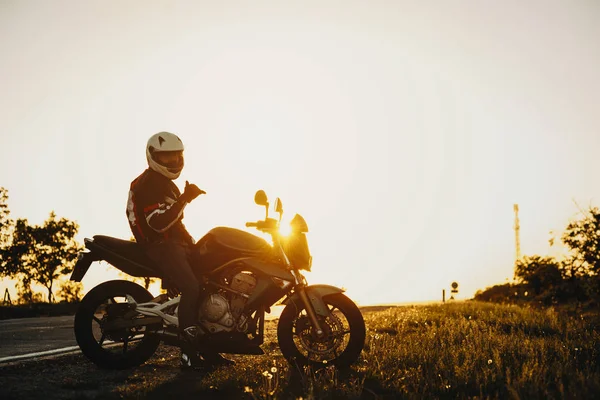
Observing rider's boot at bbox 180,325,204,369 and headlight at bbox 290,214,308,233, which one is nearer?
rider's boot at bbox 180,325,204,369

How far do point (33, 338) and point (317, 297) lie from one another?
5.96 metres

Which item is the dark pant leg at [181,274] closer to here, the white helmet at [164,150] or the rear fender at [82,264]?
the rear fender at [82,264]

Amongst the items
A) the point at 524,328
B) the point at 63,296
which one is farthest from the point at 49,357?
the point at 63,296

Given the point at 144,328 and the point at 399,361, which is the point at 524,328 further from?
the point at 144,328

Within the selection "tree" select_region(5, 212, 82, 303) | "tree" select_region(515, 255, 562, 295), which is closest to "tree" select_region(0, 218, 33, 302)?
"tree" select_region(5, 212, 82, 303)

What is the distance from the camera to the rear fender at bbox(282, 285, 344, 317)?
262 inches

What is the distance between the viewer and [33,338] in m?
10.0

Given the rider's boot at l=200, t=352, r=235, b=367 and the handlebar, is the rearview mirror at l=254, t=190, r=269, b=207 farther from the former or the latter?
the rider's boot at l=200, t=352, r=235, b=367

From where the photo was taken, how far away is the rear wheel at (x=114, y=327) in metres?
7.03

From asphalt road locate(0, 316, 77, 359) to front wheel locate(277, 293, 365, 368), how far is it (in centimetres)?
388

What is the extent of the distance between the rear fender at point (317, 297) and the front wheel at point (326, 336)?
0.05 m

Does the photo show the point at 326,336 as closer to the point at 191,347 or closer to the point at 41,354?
the point at 191,347

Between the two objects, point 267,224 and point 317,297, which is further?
point 267,224

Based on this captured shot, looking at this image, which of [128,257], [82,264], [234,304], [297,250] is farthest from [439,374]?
[82,264]
